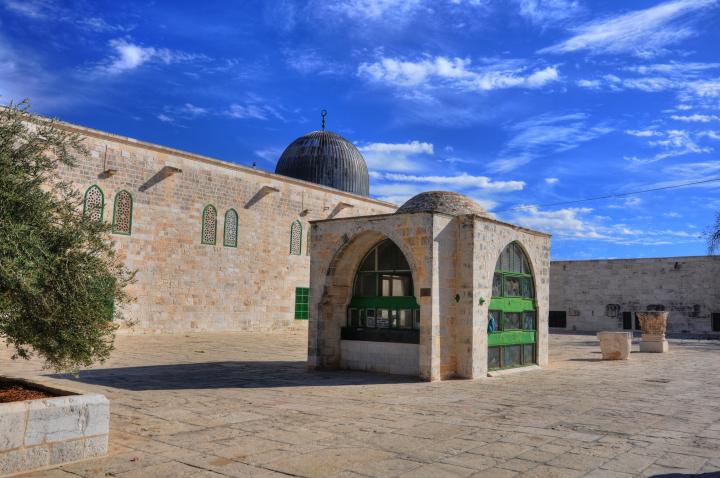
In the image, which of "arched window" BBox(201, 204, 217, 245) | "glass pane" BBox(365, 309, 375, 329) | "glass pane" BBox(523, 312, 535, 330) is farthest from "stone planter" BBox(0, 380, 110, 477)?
"arched window" BBox(201, 204, 217, 245)

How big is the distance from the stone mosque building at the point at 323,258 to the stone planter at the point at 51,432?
1.99 m

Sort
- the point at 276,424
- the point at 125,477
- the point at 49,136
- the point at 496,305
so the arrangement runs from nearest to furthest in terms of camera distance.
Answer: the point at 125,477
the point at 49,136
the point at 276,424
the point at 496,305

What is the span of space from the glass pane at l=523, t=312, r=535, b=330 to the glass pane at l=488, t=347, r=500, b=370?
1.40m

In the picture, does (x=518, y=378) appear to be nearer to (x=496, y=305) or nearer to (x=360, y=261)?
(x=496, y=305)

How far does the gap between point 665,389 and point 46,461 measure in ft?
30.5

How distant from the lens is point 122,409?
7.25 m

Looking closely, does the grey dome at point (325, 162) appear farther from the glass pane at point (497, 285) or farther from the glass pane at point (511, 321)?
the glass pane at point (497, 285)

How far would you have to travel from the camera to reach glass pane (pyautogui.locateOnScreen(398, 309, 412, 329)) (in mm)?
11156

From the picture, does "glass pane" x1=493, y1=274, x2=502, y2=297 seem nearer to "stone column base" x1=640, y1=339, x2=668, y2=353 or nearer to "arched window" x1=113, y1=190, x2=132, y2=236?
"stone column base" x1=640, y1=339, x2=668, y2=353

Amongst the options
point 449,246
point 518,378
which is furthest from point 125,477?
point 518,378

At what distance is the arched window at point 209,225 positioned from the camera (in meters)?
21.2

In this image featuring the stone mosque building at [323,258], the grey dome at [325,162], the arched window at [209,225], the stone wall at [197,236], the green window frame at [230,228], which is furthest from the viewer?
the grey dome at [325,162]

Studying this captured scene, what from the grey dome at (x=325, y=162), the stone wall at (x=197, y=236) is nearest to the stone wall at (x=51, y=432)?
the stone wall at (x=197, y=236)

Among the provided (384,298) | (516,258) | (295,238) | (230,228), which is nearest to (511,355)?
(516,258)
